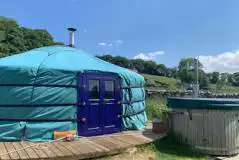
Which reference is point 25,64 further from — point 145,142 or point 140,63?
point 140,63

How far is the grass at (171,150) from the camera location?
17.7 feet

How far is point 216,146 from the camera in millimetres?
5531

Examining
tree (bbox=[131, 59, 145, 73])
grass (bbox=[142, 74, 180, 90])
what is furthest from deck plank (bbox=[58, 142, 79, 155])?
tree (bbox=[131, 59, 145, 73])

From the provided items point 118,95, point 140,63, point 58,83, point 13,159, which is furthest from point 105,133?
point 140,63

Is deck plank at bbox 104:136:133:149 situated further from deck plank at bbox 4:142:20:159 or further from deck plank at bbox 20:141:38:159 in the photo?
deck plank at bbox 4:142:20:159

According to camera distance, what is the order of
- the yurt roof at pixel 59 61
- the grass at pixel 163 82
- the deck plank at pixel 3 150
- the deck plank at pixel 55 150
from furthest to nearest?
the grass at pixel 163 82 → the yurt roof at pixel 59 61 → the deck plank at pixel 55 150 → the deck plank at pixel 3 150

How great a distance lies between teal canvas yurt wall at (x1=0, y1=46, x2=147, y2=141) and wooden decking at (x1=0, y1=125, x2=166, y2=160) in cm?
34

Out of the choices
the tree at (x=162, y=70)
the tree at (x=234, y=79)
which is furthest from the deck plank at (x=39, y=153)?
the tree at (x=162, y=70)

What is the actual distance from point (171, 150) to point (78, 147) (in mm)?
1755

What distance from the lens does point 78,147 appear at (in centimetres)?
516

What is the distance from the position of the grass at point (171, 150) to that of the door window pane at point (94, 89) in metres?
1.49

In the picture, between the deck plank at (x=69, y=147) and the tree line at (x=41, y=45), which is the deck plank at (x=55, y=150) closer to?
the deck plank at (x=69, y=147)

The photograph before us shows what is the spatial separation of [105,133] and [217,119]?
7.65ft

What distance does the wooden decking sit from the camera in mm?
4645
